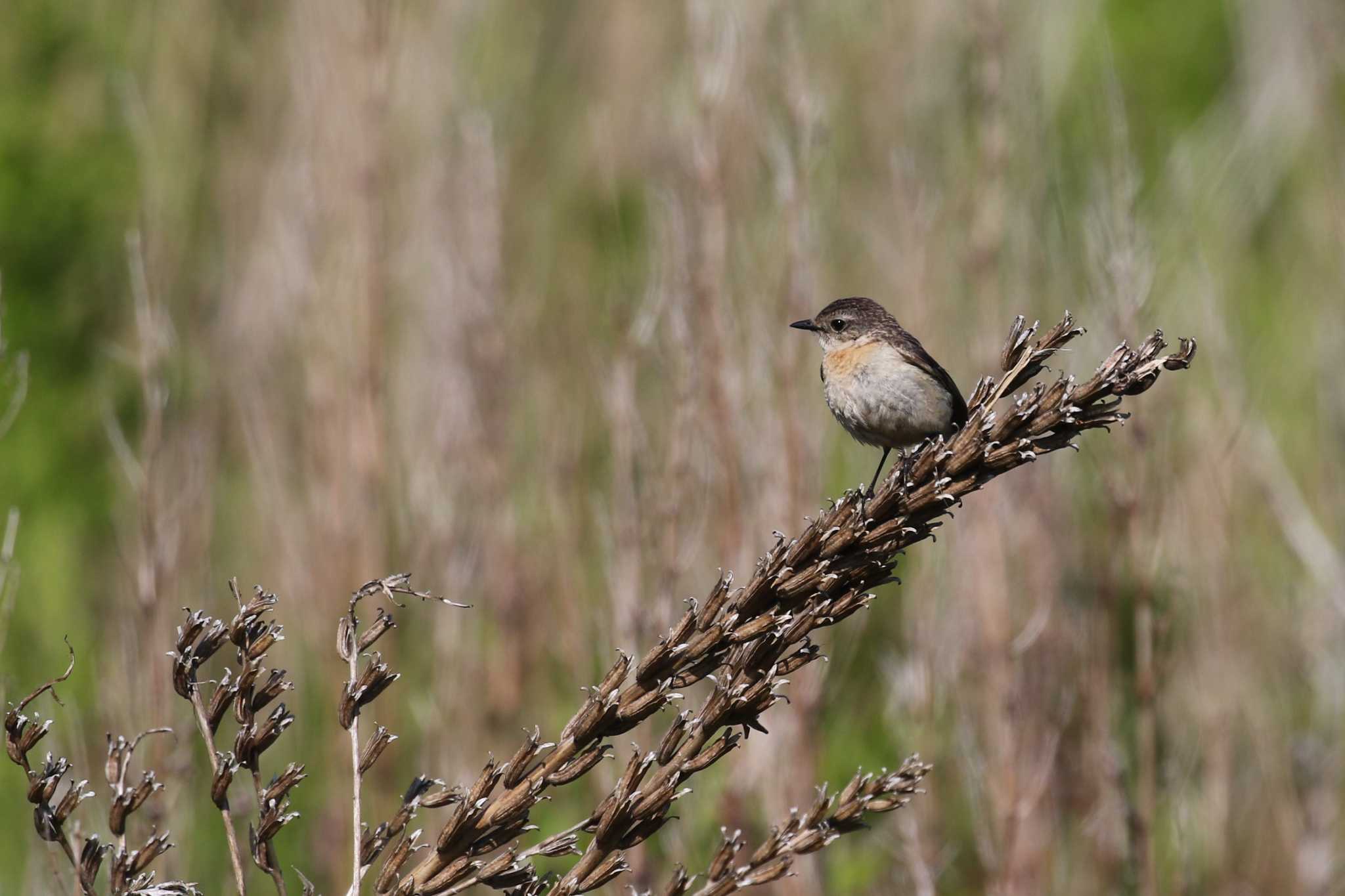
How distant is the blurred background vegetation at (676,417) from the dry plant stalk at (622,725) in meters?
1.55

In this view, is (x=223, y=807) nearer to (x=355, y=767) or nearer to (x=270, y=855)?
(x=270, y=855)

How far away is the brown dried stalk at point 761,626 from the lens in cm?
212

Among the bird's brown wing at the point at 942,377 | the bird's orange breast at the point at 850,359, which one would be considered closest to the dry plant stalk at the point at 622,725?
the bird's brown wing at the point at 942,377

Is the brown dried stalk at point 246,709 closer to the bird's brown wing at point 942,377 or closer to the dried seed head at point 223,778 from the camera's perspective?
the dried seed head at point 223,778

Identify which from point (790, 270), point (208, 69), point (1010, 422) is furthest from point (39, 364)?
point (1010, 422)

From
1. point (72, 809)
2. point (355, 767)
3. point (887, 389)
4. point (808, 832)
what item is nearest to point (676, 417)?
point (887, 389)

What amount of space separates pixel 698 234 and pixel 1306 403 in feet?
13.2

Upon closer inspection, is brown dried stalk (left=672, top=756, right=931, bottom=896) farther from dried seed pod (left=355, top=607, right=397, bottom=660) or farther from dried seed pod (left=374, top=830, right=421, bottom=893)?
Answer: dried seed pod (left=355, top=607, right=397, bottom=660)

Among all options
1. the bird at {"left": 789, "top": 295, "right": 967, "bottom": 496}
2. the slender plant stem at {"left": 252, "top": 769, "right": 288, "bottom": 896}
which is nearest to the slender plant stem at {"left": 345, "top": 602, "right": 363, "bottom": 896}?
the slender plant stem at {"left": 252, "top": 769, "right": 288, "bottom": 896}

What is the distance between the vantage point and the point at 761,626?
2219mm

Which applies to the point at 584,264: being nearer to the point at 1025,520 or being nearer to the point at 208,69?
the point at 208,69

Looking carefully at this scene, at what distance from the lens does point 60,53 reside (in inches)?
234

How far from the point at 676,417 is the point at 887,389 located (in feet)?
2.88

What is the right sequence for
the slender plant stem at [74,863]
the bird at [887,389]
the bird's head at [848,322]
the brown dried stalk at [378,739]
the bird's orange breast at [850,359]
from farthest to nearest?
the bird's head at [848,322]
the bird's orange breast at [850,359]
the bird at [887,389]
the brown dried stalk at [378,739]
the slender plant stem at [74,863]
